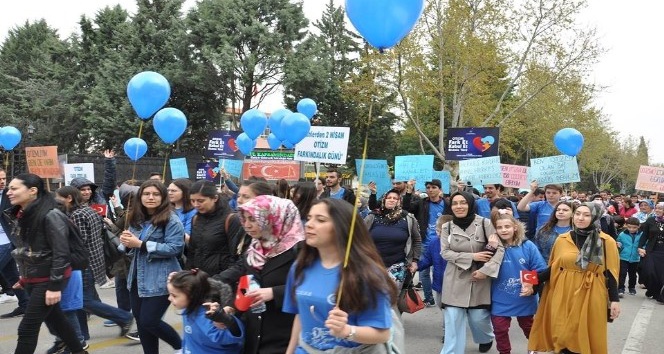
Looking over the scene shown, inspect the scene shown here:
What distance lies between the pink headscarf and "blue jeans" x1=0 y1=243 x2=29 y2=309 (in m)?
4.91

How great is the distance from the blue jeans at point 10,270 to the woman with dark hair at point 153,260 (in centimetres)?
309

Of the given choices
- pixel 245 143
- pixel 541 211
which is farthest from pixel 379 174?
pixel 541 211

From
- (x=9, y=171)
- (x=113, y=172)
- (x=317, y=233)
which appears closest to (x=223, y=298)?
(x=317, y=233)

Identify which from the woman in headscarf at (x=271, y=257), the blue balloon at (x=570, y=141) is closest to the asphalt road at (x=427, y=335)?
the blue balloon at (x=570, y=141)

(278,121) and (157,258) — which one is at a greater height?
(278,121)

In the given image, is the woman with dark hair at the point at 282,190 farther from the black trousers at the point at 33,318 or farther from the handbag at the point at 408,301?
the black trousers at the point at 33,318

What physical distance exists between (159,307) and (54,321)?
3.05 feet

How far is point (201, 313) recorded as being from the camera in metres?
3.86

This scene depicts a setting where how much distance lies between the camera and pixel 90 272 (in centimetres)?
637

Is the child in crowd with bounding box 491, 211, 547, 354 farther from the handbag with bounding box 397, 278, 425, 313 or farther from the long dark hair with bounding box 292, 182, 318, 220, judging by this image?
the long dark hair with bounding box 292, 182, 318, 220

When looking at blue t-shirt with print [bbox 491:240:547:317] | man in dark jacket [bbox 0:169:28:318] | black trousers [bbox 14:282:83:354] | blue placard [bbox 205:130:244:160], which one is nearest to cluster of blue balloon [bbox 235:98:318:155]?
blue placard [bbox 205:130:244:160]

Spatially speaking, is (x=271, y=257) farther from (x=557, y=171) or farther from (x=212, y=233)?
(x=557, y=171)

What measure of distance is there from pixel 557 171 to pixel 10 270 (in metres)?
8.06

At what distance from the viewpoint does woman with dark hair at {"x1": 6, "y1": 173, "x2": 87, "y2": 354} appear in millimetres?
4723
